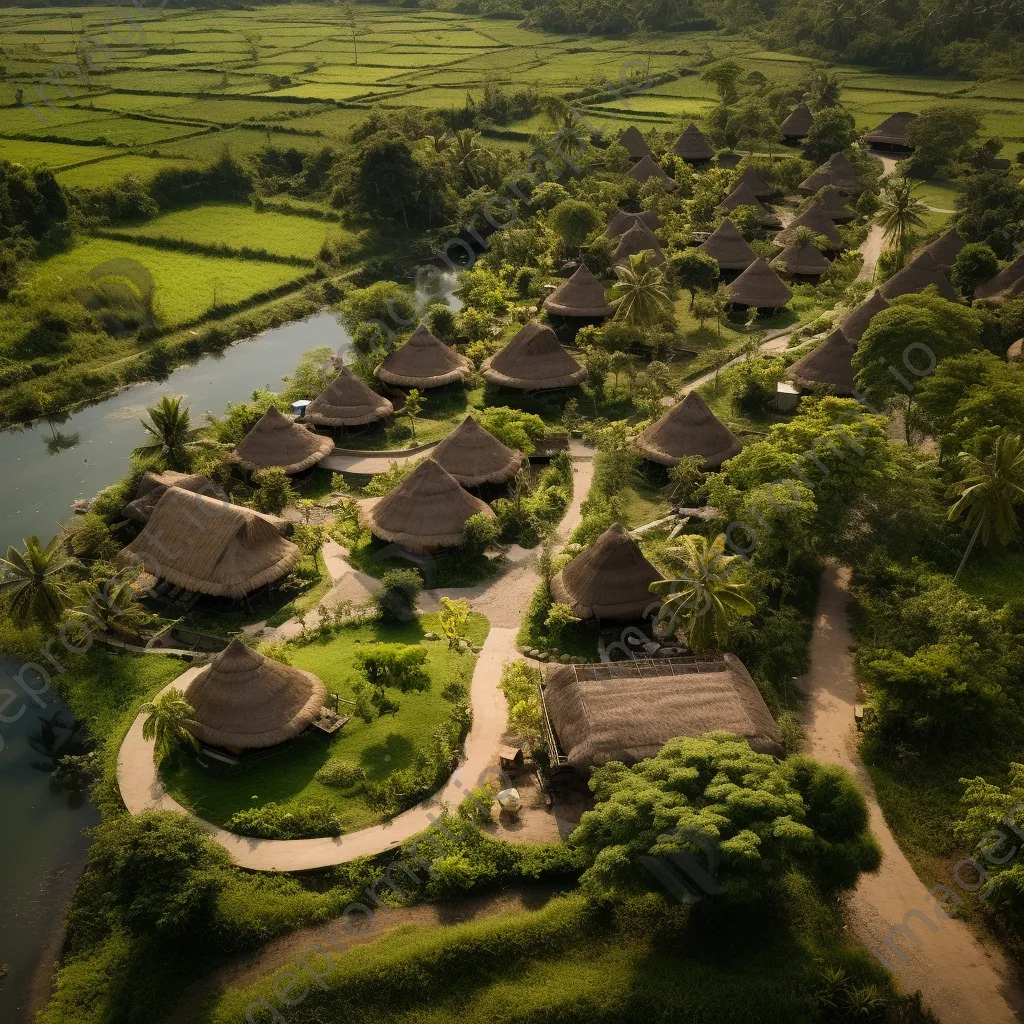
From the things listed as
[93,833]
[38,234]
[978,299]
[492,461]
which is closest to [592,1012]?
[93,833]

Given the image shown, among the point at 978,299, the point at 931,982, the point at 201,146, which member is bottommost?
the point at 931,982

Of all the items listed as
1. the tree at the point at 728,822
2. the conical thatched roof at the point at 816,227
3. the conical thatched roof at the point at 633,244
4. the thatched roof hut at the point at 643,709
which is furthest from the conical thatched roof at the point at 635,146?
the tree at the point at 728,822

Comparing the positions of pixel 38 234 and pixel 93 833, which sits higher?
pixel 38 234

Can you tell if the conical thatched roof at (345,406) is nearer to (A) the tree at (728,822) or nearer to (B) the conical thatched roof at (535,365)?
(B) the conical thatched roof at (535,365)

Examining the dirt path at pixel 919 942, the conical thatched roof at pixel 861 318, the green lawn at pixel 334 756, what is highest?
the conical thatched roof at pixel 861 318

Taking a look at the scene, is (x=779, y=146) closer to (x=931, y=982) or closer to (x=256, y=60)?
(x=256, y=60)

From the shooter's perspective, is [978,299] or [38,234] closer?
[978,299]

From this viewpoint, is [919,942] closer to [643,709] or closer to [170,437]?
[643,709]
